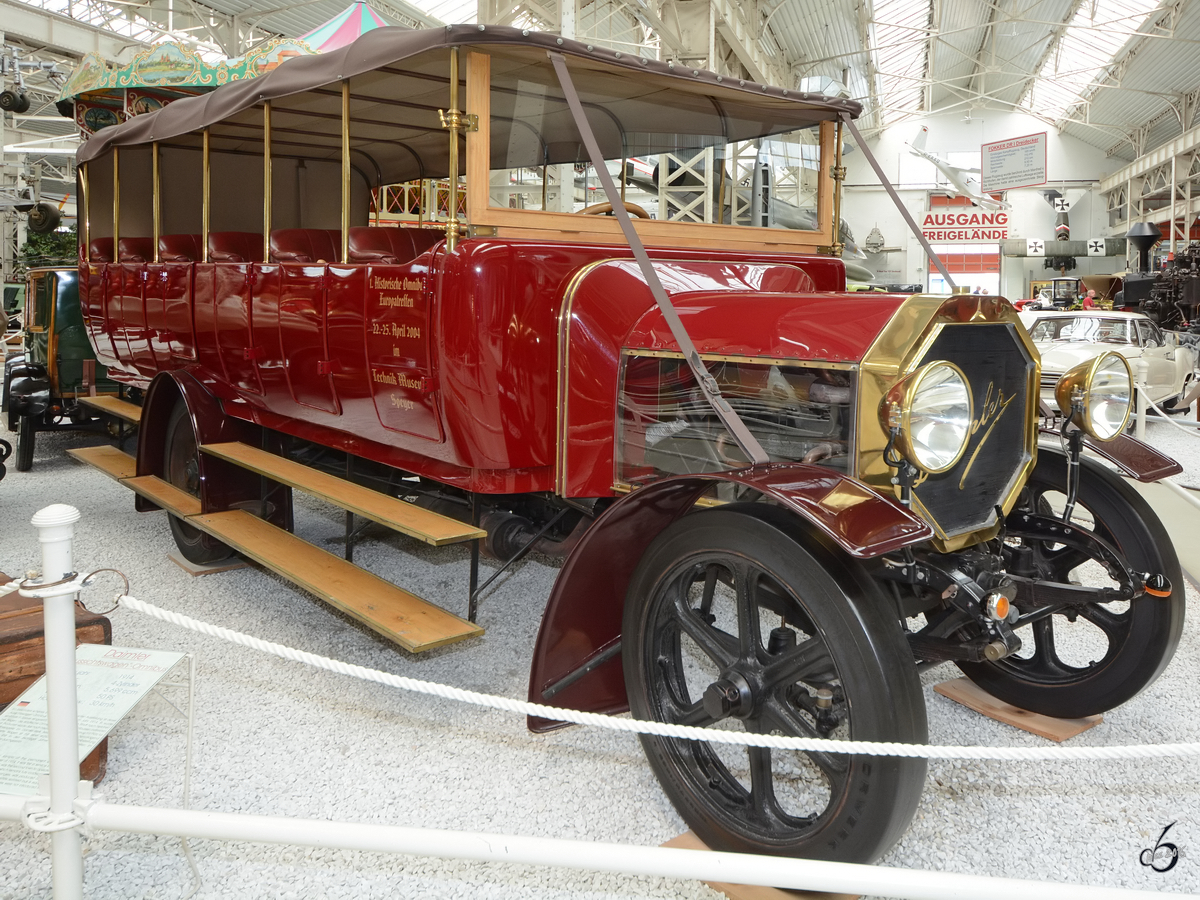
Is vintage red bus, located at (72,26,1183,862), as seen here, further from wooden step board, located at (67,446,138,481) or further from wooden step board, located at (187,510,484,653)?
wooden step board, located at (67,446,138,481)

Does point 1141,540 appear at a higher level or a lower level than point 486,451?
lower

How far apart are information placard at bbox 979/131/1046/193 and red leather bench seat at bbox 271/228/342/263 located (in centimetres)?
1618

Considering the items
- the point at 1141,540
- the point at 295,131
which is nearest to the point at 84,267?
the point at 295,131

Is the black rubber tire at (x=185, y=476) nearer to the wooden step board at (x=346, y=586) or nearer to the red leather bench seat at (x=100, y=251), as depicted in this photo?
the wooden step board at (x=346, y=586)

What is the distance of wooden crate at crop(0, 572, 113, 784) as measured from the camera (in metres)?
2.56

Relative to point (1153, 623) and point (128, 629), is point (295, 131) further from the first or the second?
point (1153, 623)

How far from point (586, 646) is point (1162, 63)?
73.4 ft

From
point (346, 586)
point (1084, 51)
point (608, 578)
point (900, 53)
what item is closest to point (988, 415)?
point (608, 578)

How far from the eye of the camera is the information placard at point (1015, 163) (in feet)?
56.6

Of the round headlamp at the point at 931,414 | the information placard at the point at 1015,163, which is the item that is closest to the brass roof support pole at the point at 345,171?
the round headlamp at the point at 931,414

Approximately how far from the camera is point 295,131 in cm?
440

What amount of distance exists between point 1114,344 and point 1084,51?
1514 cm

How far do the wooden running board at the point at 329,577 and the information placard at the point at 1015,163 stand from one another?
17.0m

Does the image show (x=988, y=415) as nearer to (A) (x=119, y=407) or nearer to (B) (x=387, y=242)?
(B) (x=387, y=242)
